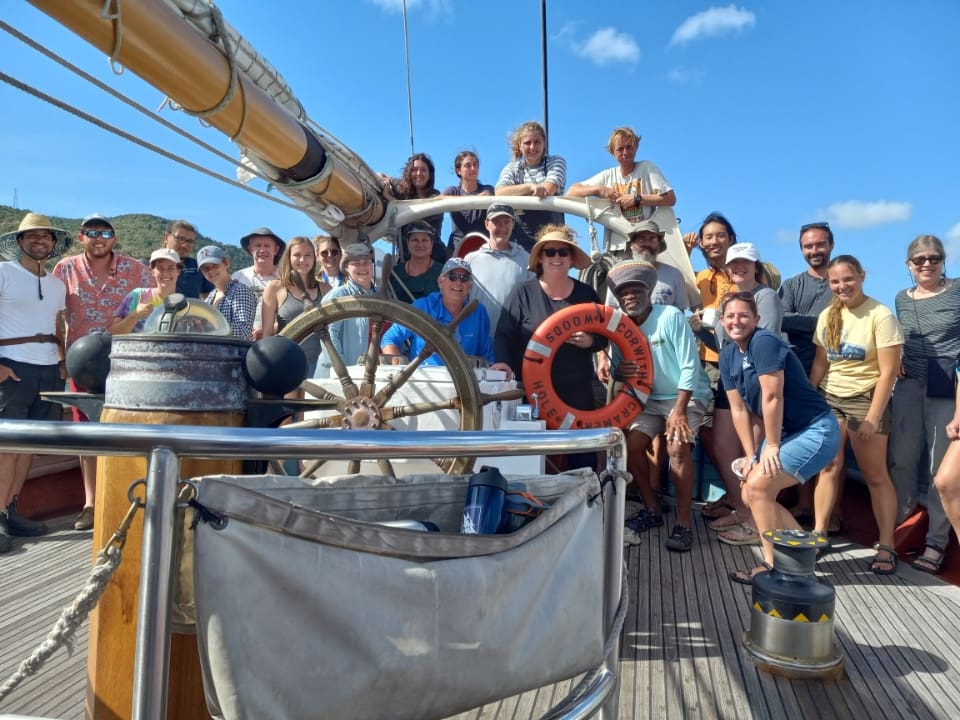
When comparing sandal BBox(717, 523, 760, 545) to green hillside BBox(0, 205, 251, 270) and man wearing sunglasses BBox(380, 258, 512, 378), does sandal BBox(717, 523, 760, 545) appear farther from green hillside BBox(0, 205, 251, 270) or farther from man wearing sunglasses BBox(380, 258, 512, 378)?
green hillside BBox(0, 205, 251, 270)

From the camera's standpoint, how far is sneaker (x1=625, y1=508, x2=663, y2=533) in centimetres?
306

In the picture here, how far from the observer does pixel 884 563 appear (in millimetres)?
2648

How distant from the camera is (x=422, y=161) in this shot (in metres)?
4.75

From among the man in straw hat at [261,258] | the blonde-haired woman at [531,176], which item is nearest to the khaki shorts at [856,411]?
the blonde-haired woman at [531,176]

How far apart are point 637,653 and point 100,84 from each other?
2462 millimetres

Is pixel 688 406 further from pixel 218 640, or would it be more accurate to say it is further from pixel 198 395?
pixel 218 640

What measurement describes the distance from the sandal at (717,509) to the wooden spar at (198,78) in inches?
106

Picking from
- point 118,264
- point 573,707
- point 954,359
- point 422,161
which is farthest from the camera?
point 422,161

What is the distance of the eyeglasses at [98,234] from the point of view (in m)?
3.19

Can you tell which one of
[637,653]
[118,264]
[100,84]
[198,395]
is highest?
[100,84]

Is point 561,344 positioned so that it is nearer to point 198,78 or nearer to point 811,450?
point 811,450

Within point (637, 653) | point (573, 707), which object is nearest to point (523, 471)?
point (637, 653)

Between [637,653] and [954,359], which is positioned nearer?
[637,653]

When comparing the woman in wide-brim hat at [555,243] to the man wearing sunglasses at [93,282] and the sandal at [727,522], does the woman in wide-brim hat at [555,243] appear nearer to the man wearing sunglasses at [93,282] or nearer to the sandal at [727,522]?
the sandal at [727,522]
